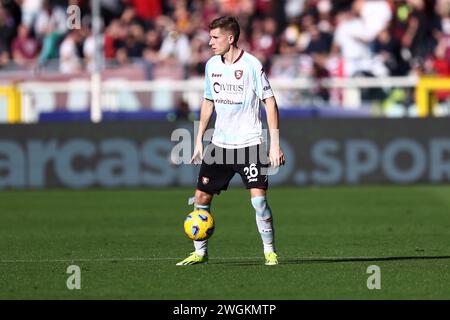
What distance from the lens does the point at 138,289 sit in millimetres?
9875

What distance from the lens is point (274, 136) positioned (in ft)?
36.8

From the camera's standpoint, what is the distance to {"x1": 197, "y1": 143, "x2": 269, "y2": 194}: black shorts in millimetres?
11414

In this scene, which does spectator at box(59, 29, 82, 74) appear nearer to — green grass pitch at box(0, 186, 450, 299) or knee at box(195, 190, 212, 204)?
green grass pitch at box(0, 186, 450, 299)

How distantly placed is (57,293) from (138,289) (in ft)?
2.21

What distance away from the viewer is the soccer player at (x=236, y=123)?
443 inches

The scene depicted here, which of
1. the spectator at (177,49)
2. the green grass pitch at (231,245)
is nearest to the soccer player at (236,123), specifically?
the green grass pitch at (231,245)

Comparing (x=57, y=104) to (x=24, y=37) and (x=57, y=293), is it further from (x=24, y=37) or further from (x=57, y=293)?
(x=57, y=293)

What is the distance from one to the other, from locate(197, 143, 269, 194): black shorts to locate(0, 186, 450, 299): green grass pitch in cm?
81

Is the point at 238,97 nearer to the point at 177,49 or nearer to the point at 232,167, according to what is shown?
the point at 232,167

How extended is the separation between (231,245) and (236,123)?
281 cm

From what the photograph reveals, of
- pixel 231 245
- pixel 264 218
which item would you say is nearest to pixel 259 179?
pixel 264 218

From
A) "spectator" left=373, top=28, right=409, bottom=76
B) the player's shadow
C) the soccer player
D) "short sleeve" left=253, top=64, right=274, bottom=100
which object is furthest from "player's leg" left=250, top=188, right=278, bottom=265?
"spectator" left=373, top=28, right=409, bottom=76

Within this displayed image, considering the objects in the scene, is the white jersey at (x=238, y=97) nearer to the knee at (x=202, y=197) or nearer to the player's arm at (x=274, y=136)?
the player's arm at (x=274, y=136)

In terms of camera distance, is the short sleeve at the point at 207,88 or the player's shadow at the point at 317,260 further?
the player's shadow at the point at 317,260
